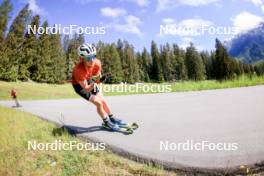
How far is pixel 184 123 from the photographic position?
4.28 m

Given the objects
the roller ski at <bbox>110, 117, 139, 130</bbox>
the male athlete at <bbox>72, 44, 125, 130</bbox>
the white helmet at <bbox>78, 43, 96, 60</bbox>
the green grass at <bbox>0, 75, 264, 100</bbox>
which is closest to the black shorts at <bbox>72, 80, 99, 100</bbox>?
the male athlete at <bbox>72, 44, 125, 130</bbox>

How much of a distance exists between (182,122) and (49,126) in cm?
231

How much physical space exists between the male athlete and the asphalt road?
367 millimetres

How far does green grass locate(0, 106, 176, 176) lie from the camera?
3588mm

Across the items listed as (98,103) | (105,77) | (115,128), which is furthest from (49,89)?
(115,128)

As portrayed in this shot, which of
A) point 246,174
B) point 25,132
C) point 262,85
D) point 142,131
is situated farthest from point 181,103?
point 25,132

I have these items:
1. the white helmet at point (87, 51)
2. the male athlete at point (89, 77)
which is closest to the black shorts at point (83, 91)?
the male athlete at point (89, 77)

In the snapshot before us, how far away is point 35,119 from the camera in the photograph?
5379mm

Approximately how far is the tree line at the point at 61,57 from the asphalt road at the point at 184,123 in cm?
62

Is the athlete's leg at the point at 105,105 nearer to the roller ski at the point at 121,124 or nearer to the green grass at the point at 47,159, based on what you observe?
the roller ski at the point at 121,124

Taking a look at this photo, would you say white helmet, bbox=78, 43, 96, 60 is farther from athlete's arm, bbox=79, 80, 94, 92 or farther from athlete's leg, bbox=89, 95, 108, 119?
athlete's leg, bbox=89, 95, 108, 119

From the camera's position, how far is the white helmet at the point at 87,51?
3.62 meters

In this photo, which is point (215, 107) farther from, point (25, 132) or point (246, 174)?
point (25, 132)

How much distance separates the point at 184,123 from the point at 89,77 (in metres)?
1.58
